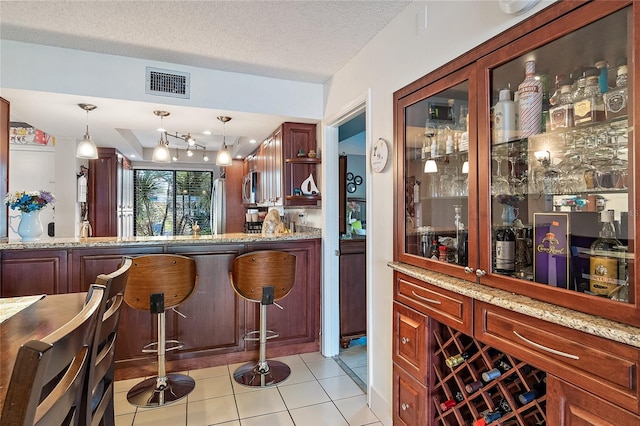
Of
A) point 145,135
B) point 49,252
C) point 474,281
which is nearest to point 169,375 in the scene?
point 49,252

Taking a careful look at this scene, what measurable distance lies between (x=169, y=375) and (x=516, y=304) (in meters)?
2.67

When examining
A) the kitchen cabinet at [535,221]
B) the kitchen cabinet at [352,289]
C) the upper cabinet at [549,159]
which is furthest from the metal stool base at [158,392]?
the upper cabinet at [549,159]

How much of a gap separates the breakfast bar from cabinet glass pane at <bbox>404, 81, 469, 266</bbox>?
146 centimetres

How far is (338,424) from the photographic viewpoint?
86.7 inches

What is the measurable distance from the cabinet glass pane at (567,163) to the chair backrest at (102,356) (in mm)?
1468

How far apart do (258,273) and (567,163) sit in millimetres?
2090

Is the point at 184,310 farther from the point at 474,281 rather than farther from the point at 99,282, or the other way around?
the point at 474,281

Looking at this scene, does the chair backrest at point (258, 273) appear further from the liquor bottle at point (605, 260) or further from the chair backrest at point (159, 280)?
the liquor bottle at point (605, 260)

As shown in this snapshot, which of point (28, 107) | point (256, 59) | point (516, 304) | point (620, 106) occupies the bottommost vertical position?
point (516, 304)

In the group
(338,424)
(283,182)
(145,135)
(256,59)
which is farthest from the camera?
(145,135)

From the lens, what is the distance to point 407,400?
190 centimetres

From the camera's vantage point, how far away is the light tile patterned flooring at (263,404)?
7.34 feet

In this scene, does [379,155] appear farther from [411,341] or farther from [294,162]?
[294,162]

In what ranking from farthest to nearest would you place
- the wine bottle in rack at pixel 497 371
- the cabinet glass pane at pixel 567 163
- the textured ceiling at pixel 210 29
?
the textured ceiling at pixel 210 29
the wine bottle in rack at pixel 497 371
the cabinet glass pane at pixel 567 163
